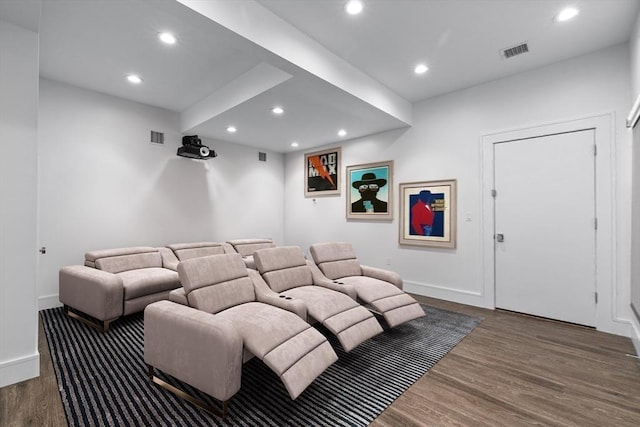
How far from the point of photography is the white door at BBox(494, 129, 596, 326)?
131 inches

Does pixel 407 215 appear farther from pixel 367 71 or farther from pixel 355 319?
pixel 355 319

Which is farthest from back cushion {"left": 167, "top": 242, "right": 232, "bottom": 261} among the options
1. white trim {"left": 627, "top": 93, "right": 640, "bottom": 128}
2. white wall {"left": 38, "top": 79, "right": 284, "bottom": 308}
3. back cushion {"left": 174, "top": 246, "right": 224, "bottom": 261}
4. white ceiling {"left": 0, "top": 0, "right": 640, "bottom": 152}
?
white trim {"left": 627, "top": 93, "right": 640, "bottom": 128}

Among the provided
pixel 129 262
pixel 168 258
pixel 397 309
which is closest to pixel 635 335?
pixel 397 309

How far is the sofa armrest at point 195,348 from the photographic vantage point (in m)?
1.74

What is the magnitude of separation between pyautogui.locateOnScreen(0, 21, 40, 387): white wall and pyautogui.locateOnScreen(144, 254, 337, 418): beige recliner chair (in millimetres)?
959

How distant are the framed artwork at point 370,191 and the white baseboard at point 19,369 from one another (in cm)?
455

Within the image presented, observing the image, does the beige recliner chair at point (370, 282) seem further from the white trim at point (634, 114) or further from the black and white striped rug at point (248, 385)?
the white trim at point (634, 114)

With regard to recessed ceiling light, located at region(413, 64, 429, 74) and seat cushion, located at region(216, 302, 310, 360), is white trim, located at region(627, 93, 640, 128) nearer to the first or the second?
recessed ceiling light, located at region(413, 64, 429, 74)

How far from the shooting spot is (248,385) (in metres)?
2.16

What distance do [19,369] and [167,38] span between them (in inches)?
123

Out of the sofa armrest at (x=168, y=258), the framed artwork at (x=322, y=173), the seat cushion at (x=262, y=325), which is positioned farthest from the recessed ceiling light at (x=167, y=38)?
the framed artwork at (x=322, y=173)

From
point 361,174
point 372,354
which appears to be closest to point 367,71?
point 361,174

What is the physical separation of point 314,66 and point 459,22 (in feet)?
4.79

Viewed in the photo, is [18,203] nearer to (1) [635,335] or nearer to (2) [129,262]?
(2) [129,262]
